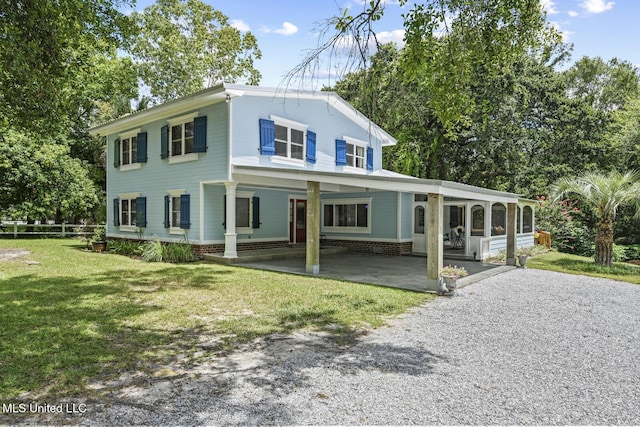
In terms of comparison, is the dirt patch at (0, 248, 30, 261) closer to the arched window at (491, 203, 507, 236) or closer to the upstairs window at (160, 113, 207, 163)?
the upstairs window at (160, 113, 207, 163)

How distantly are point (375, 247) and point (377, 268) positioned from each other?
416 cm

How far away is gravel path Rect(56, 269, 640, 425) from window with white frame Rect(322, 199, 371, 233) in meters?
9.86

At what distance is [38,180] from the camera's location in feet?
67.2

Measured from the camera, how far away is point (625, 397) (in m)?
3.81

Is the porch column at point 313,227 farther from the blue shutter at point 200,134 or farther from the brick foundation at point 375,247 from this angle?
the brick foundation at point 375,247

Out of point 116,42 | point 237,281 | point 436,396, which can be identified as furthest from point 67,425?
point 116,42

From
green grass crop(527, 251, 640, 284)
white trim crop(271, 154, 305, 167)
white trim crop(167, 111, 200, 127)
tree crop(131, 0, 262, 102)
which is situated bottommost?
green grass crop(527, 251, 640, 284)

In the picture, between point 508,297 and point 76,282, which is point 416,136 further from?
point 76,282

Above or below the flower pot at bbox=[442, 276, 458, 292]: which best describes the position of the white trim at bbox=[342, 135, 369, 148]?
above

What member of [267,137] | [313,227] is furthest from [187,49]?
[313,227]

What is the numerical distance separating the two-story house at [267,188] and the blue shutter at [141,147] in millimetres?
15

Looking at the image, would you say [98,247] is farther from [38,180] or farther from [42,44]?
[42,44]

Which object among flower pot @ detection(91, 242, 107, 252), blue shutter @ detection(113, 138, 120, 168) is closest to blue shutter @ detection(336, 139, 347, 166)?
blue shutter @ detection(113, 138, 120, 168)

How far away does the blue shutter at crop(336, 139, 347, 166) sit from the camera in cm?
1666
